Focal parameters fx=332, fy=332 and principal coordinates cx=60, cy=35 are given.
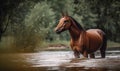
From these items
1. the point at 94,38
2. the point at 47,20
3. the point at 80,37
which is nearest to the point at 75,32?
the point at 80,37

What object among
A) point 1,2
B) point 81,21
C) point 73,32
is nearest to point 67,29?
point 73,32

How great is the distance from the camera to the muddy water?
21.0 feet

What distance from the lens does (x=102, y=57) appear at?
756 cm

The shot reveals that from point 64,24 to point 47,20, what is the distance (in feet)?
3.25

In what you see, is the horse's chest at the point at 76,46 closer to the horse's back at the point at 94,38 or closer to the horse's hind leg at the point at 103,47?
the horse's back at the point at 94,38

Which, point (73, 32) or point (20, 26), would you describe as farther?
point (20, 26)

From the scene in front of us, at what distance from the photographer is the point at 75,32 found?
7.25 m

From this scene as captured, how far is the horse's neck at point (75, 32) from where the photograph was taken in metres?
7.23

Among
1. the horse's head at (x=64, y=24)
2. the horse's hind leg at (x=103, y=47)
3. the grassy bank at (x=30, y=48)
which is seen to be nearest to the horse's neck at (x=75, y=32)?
the horse's head at (x=64, y=24)

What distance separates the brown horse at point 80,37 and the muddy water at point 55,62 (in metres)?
0.18

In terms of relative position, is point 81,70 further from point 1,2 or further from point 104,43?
point 1,2

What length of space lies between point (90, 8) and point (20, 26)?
185 cm

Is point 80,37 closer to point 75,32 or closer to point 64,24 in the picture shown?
point 75,32

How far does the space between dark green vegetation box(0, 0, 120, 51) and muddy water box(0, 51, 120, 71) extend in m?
0.37
